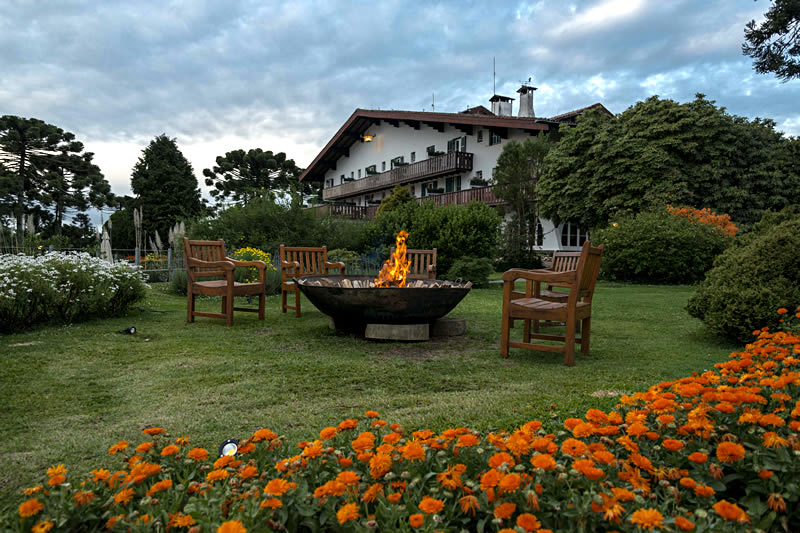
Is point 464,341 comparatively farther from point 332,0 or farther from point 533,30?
point 533,30

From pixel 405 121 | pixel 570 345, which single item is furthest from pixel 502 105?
pixel 570 345

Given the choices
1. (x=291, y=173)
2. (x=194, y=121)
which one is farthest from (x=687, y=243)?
(x=291, y=173)

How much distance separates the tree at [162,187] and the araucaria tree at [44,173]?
4.55 meters

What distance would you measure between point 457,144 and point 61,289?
22.5m

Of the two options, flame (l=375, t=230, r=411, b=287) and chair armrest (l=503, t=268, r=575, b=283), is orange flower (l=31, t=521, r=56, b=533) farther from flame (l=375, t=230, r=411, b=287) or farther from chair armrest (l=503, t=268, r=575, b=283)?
→ flame (l=375, t=230, r=411, b=287)

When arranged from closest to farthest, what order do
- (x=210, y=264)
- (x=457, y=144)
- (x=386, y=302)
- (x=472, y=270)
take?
(x=386, y=302), (x=210, y=264), (x=472, y=270), (x=457, y=144)

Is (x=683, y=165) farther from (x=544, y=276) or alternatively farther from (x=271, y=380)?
(x=271, y=380)

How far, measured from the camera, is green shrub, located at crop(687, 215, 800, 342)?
4.54 metres

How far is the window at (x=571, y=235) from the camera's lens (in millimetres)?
23188

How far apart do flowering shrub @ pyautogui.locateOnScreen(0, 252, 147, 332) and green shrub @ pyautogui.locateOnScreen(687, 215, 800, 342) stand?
23.4ft

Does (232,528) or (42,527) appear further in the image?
(42,527)

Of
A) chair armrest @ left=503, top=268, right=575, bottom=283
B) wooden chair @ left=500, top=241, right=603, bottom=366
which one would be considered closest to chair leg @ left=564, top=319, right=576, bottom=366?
wooden chair @ left=500, top=241, right=603, bottom=366

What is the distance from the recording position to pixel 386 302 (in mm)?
4922

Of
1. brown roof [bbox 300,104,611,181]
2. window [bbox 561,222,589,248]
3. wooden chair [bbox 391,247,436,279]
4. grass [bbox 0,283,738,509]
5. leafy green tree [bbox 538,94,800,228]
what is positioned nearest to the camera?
grass [bbox 0,283,738,509]
